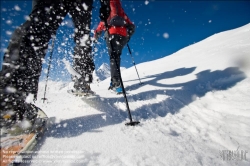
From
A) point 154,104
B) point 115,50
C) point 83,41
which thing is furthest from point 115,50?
point 154,104

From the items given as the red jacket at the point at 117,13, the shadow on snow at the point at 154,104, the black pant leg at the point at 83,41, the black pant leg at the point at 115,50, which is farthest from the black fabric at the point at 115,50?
the black pant leg at the point at 83,41

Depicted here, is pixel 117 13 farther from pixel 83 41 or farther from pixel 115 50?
pixel 83 41

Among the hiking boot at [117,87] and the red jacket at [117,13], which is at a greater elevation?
the red jacket at [117,13]

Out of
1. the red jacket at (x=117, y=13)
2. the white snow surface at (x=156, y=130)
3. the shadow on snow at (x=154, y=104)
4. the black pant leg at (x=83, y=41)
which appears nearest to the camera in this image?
the white snow surface at (x=156, y=130)

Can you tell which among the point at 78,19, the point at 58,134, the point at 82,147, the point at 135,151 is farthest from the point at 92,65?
the point at 135,151

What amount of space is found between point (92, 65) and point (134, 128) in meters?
1.48

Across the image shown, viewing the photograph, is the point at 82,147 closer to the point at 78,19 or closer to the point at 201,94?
the point at 78,19

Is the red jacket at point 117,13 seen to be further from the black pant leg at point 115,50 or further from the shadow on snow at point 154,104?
the shadow on snow at point 154,104

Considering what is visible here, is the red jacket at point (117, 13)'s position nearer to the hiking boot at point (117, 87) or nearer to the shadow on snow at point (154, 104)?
the hiking boot at point (117, 87)

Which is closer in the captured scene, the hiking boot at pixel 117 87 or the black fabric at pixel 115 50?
the hiking boot at pixel 117 87

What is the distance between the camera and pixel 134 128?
1937 mm

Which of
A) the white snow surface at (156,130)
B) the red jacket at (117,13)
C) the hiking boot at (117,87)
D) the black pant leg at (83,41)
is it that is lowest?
the white snow surface at (156,130)

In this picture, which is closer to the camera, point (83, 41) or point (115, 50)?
Answer: point (83, 41)

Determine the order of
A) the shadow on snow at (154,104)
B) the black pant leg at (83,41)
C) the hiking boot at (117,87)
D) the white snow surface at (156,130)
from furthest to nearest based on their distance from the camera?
the hiking boot at (117,87) → the black pant leg at (83,41) → the shadow on snow at (154,104) → the white snow surface at (156,130)
